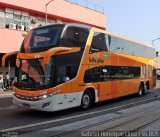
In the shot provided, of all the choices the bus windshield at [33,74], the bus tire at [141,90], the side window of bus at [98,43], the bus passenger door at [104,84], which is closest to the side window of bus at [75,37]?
the side window of bus at [98,43]

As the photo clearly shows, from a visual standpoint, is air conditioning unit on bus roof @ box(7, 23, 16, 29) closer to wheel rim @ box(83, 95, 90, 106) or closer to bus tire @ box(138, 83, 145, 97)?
bus tire @ box(138, 83, 145, 97)

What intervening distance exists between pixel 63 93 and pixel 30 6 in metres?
22.8

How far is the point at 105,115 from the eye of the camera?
43.5ft

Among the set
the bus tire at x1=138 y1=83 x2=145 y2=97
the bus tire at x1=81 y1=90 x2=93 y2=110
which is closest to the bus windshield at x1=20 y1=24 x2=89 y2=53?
the bus tire at x1=81 y1=90 x2=93 y2=110

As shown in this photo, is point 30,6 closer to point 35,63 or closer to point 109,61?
point 109,61

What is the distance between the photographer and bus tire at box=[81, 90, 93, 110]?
14.7 m

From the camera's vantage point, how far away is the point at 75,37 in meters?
14.1

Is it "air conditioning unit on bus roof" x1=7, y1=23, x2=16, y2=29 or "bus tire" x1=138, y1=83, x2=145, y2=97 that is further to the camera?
"air conditioning unit on bus roof" x1=7, y1=23, x2=16, y2=29

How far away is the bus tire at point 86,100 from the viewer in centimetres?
1471

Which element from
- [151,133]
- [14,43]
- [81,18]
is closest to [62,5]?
[81,18]

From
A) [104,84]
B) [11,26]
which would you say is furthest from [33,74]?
[11,26]

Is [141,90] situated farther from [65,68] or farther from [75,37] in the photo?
[65,68]

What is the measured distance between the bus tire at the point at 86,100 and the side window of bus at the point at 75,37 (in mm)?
2181

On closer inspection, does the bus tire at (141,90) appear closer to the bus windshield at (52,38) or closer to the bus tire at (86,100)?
the bus tire at (86,100)
